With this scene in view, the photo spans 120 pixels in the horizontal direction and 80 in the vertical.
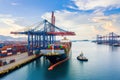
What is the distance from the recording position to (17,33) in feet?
229

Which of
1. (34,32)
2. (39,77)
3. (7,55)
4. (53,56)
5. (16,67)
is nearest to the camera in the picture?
(39,77)

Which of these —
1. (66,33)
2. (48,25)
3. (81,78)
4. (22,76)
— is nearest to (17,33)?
(48,25)

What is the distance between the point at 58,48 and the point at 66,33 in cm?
1810

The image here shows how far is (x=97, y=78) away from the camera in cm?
3253

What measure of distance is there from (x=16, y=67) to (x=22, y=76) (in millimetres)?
4529

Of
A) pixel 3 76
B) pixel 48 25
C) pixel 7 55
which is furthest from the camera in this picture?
pixel 48 25

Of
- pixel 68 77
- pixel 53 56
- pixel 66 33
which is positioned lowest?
pixel 68 77

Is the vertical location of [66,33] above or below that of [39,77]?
above

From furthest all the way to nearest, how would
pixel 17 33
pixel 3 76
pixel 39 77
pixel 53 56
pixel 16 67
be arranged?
pixel 17 33, pixel 53 56, pixel 16 67, pixel 39 77, pixel 3 76

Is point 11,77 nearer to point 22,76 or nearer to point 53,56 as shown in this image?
point 22,76

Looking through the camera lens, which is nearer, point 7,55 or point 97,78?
point 97,78

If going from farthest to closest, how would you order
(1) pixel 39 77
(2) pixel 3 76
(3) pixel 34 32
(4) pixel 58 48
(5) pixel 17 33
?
(5) pixel 17 33
(3) pixel 34 32
(4) pixel 58 48
(1) pixel 39 77
(2) pixel 3 76

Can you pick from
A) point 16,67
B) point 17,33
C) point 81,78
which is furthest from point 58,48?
point 17,33

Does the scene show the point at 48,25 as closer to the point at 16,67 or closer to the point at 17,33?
the point at 17,33
